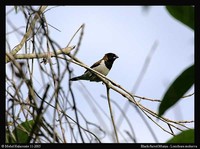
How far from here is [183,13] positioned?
905 millimetres

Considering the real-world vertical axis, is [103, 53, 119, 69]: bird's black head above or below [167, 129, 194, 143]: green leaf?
above

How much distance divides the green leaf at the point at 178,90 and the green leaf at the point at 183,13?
0.11 m

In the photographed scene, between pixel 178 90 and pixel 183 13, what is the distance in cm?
19

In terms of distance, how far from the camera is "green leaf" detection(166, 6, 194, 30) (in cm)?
89

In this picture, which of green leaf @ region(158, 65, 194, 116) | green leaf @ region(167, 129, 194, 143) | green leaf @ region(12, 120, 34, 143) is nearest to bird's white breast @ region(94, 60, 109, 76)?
green leaf @ region(12, 120, 34, 143)

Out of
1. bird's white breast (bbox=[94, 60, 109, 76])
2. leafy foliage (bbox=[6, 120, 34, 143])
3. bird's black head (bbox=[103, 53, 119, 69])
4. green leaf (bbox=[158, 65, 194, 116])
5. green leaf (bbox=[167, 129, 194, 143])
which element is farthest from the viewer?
bird's black head (bbox=[103, 53, 119, 69])

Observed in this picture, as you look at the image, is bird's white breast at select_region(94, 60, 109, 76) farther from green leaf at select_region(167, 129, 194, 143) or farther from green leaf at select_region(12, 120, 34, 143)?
green leaf at select_region(167, 129, 194, 143)

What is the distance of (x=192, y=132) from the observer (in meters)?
1.03

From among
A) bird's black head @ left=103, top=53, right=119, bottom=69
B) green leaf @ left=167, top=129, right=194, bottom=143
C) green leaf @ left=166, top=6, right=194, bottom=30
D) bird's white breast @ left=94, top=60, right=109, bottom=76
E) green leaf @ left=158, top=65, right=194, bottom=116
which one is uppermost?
bird's black head @ left=103, top=53, right=119, bottom=69

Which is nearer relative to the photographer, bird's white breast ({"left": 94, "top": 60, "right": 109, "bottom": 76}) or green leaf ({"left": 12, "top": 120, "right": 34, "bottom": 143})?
green leaf ({"left": 12, "top": 120, "right": 34, "bottom": 143})

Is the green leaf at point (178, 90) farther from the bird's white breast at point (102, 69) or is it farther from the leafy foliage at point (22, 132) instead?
the bird's white breast at point (102, 69)

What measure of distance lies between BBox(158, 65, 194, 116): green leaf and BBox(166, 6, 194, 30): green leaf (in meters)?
0.11

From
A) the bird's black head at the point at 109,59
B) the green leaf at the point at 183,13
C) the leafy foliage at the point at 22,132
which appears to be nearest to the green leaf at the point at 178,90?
the green leaf at the point at 183,13

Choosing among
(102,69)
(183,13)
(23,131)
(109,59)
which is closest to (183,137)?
(183,13)
